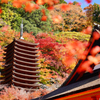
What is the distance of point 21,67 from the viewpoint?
1254 cm

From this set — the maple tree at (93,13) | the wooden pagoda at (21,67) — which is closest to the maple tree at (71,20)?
the maple tree at (93,13)

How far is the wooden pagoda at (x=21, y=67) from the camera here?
11902 mm

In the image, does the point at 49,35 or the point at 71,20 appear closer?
the point at 49,35

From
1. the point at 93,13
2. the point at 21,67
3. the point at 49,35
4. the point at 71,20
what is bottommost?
the point at 21,67

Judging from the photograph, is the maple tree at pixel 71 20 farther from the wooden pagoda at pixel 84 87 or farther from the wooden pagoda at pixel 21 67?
the wooden pagoda at pixel 84 87

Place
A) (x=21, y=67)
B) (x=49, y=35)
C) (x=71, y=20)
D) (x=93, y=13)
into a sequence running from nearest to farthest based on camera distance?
(x=21, y=67) → (x=49, y=35) → (x=93, y=13) → (x=71, y=20)

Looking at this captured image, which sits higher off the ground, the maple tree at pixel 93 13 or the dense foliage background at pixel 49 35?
the maple tree at pixel 93 13

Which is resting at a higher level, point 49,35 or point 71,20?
point 71,20

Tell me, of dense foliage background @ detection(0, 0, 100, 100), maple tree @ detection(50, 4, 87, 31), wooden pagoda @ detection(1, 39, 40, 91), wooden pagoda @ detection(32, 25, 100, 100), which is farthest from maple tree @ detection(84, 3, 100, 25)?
wooden pagoda @ detection(32, 25, 100, 100)

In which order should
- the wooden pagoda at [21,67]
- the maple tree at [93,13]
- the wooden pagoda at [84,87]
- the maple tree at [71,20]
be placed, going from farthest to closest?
the maple tree at [71,20] < the maple tree at [93,13] < the wooden pagoda at [21,67] < the wooden pagoda at [84,87]

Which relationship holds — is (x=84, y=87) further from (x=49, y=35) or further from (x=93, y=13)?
(x=93, y=13)

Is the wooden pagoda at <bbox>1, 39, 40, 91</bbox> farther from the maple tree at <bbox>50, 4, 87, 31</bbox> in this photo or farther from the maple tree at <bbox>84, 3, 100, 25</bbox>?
the maple tree at <bbox>50, 4, 87, 31</bbox>

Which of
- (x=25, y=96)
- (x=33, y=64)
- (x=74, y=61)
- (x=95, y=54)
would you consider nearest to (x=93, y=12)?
(x=74, y=61)

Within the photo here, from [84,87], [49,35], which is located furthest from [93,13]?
[84,87]
